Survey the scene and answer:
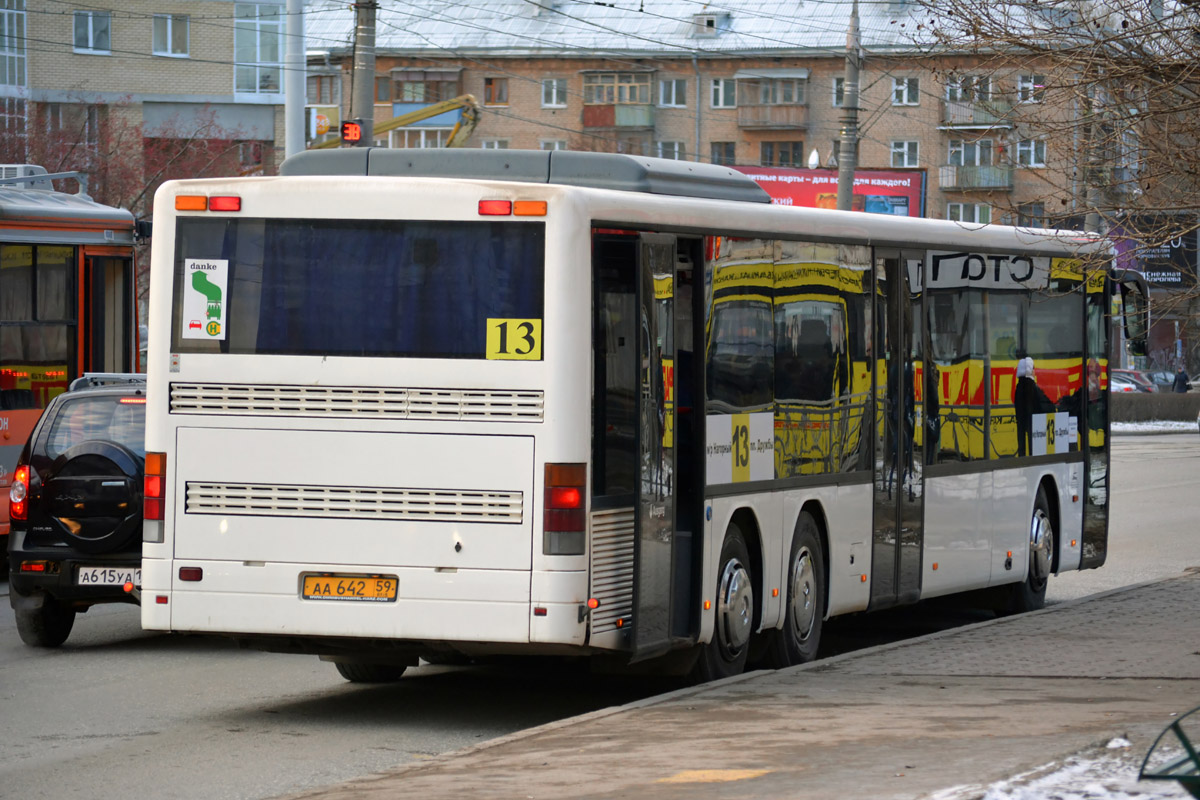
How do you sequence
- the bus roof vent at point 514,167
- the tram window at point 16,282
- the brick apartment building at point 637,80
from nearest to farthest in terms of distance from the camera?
the bus roof vent at point 514,167 → the tram window at point 16,282 → the brick apartment building at point 637,80

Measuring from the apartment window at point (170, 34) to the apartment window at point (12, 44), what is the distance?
4.31 meters

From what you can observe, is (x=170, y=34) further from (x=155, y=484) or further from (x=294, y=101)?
(x=155, y=484)

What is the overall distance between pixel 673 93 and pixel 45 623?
82412 mm

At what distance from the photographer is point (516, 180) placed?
10273 mm

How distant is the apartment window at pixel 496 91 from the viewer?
9325cm

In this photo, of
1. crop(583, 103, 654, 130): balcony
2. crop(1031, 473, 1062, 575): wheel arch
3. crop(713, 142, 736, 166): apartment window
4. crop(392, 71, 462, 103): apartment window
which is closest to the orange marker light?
crop(1031, 473, 1062, 575): wheel arch

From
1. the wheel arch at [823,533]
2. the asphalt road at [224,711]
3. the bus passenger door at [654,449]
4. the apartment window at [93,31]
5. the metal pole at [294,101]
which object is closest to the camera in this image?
the asphalt road at [224,711]

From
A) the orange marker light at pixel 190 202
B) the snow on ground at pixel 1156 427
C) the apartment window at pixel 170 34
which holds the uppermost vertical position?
the apartment window at pixel 170 34

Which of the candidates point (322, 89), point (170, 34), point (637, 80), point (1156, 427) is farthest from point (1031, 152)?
point (322, 89)

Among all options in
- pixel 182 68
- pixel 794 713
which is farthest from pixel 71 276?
pixel 182 68

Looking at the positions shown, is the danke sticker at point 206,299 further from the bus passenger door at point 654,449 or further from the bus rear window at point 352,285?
the bus passenger door at point 654,449

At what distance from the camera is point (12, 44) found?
6259cm

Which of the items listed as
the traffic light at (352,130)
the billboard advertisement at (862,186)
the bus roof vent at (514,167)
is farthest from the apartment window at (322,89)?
the bus roof vent at (514,167)

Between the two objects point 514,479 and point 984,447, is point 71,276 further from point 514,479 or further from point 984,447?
point 514,479
